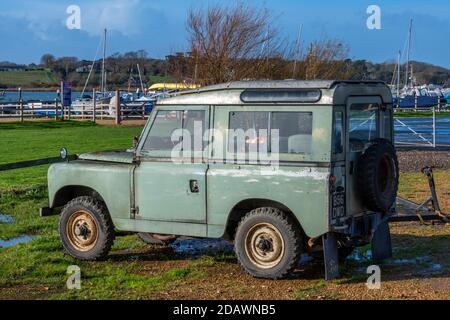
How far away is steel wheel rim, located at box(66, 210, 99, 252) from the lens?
9289 millimetres

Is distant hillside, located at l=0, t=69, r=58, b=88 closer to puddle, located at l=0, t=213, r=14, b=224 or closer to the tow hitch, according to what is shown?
puddle, located at l=0, t=213, r=14, b=224

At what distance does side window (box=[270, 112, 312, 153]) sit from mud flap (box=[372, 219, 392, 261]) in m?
1.70

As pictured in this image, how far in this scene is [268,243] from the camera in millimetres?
8164

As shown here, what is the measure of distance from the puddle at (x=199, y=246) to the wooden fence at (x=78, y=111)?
33255 mm

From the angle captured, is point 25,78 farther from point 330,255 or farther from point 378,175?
point 330,255

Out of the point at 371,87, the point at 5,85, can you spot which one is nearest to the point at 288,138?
the point at 371,87

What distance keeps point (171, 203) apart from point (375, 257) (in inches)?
98.7

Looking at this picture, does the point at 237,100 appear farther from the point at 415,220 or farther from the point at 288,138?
the point at 415,220

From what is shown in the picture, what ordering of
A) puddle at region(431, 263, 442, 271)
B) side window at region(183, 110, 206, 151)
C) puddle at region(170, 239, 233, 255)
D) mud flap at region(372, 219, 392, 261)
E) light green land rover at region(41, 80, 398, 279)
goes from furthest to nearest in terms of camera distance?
puddle at region(170, 239, 233, 255) → mud flap at region(372, 219, 392, 261) → puddle at region(431, 263, 442, 271) → side window at region(183, 110, 206, 151) → light green land rover at region(41, 80, 398, 279)

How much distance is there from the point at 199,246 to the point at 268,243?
229cm

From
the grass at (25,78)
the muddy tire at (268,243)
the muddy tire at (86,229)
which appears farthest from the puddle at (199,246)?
the grass at (25,78)

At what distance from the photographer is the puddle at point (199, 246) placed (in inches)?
394

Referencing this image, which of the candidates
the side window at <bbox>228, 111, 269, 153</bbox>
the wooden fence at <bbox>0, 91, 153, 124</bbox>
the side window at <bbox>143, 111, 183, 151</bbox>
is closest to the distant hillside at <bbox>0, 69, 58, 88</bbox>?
the wooden fence at <bbox>0, 91, 153, 124</bbox>

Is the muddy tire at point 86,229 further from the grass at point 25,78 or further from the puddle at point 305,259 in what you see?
the grass at point 25,78
